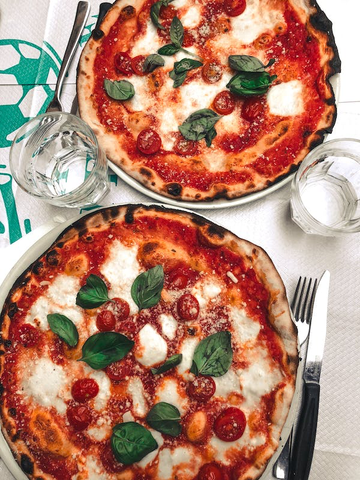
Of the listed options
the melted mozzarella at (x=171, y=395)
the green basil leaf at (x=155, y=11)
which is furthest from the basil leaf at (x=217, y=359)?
the green basil leaf at (x=155, y=11)

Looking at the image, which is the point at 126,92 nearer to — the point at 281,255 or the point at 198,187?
the point at 198,187

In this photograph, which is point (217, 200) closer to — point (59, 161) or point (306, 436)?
point (59, 161)

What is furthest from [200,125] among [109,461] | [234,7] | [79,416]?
[109,461]

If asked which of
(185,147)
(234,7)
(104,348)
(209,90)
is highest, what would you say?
(234,7)

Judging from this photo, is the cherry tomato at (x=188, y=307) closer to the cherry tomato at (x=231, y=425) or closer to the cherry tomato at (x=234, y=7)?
the cherry tomato at (x=231, y=425)

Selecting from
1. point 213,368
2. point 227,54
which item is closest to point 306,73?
point 227,54

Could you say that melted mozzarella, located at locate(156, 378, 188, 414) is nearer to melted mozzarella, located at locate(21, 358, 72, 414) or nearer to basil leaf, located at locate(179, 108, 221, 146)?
melted mozzarella, located at locate(21, 358, 72, 414)

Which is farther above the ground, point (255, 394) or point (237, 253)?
point (237, 253)
